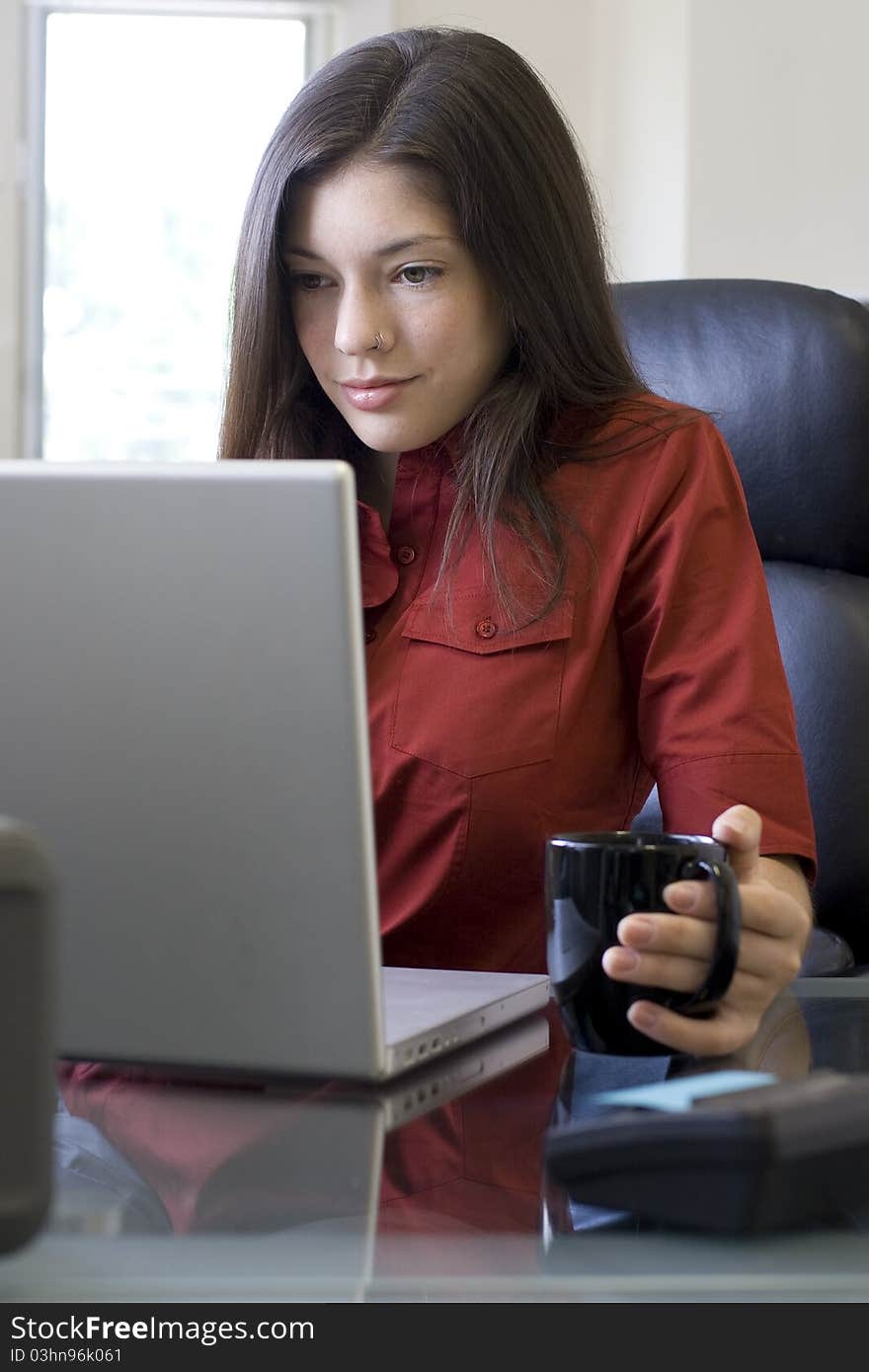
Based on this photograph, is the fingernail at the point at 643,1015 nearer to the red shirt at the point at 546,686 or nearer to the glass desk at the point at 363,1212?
the glass desk at the point at 363,1212

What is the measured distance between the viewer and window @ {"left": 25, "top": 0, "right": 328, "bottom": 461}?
286 centimetres

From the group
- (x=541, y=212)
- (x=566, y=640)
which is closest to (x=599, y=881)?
(x=566, y=640)

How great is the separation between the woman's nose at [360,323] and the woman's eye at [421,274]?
2 cm

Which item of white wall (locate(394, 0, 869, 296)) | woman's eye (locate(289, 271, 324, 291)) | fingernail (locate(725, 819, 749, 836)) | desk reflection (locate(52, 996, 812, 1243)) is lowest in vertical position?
desk reflection (locate(52, 996, 812, 1243))

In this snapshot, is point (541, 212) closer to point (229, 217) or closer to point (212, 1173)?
point (212, 1173)

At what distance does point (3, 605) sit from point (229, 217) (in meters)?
2.53

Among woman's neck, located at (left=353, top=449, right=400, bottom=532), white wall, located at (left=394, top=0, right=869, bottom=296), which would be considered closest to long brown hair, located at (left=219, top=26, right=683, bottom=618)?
woman's neck, located at (left=353, top=449, right=400, bottom=532)

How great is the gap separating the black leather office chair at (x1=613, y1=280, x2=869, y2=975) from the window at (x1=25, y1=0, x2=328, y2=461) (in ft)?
5.44

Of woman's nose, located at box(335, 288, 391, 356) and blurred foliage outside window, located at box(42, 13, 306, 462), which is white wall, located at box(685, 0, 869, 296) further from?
woman's nose, located at box(335, 288, 391, 356)

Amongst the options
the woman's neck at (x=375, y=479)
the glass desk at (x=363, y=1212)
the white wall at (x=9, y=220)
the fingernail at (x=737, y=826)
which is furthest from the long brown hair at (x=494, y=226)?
the white wall at (x=9, y=220)

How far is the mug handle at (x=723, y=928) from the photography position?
0.64 metres

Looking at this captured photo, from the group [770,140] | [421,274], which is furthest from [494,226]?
[770,140]

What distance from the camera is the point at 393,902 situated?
3.54 ft

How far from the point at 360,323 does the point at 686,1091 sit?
671 mm
